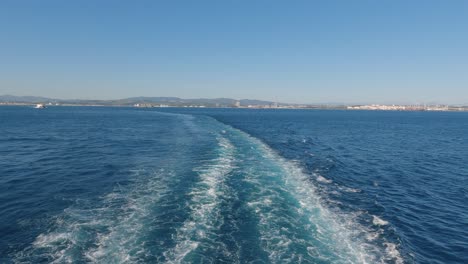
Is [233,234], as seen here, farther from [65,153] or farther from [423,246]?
[65,153]

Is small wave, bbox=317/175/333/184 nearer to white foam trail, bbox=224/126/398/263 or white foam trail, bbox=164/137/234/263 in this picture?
white foam trail, bbox=224/126/398/263

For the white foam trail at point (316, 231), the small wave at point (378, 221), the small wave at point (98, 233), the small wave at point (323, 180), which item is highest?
the small wave at point (98, 233)

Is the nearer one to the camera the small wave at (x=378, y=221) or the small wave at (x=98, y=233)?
the small wave at (x=98, y=233)

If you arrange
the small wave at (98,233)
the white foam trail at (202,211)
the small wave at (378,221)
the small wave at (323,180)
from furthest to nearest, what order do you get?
the small wave at (323,180) → the small wave at (378,221) → the white foam trail at (202,211) → the small wave at (98,233)

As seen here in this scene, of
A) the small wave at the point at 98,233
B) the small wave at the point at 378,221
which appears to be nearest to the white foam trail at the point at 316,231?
the small wave at the point at 378,221

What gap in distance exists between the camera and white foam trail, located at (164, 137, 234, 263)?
14.4 m

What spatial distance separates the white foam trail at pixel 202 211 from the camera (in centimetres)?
1444

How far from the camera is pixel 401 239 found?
17000 millimetres

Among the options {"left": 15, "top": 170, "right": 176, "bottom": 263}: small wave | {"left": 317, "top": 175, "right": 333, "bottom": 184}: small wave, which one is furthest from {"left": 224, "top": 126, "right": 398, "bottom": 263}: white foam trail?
{"left": 15, "top": 170, "right": 176, "bottom": 263}: small wave

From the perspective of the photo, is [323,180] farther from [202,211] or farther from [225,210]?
[202,211]

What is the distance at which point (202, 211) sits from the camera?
19109mm

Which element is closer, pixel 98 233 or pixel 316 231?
pixel 98 233

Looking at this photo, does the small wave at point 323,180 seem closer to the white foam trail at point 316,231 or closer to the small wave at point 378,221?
the white foam trail at point 316,231

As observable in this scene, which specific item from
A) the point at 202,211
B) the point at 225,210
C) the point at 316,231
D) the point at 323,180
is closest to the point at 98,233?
the point at 202,211
